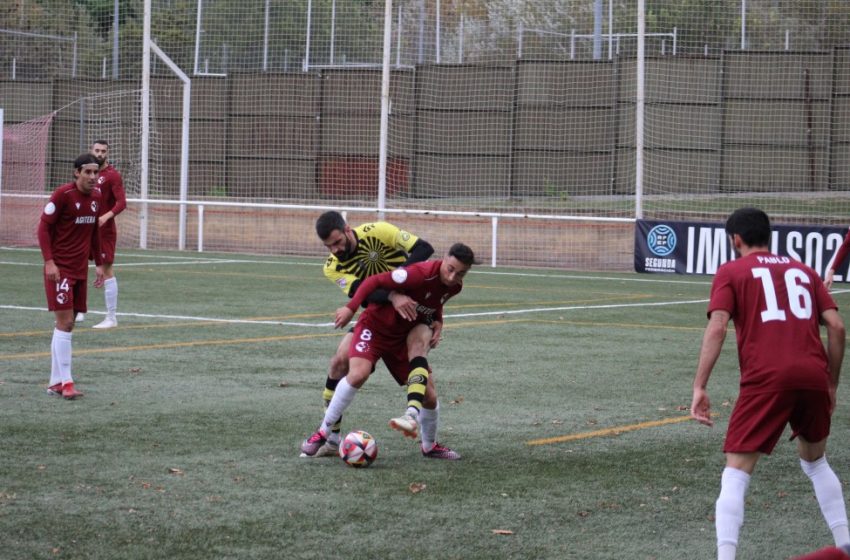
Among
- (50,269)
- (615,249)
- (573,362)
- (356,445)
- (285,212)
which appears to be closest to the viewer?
(356,445)

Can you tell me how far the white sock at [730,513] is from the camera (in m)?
5.59

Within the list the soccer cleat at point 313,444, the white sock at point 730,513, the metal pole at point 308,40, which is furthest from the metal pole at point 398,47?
the white sock at point 730,513

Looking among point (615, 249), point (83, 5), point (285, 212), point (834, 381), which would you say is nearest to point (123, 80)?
point (83, 5)

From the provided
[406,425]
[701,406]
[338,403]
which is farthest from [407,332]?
[701,406]

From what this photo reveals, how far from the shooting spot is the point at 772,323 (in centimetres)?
571

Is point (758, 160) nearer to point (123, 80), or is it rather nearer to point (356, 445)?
point (123, 80)

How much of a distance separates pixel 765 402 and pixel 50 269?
22.0 feet

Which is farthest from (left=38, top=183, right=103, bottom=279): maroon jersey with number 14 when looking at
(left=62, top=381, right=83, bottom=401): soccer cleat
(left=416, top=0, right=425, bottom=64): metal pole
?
(left=416, top=0, right=425, bottom=64): metal pole

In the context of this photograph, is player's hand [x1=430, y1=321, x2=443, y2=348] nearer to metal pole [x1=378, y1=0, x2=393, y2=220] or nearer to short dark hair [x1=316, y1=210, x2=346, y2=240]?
short dark hair [x1=316, y1=210, x2=346, y2=240]

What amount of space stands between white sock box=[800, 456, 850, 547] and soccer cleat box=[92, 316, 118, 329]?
35.0 ft

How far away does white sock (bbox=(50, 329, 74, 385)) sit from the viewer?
10.4m

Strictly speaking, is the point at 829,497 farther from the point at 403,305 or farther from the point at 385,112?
the point at 385,112

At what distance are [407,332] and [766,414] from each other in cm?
312

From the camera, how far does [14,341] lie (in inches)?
541
